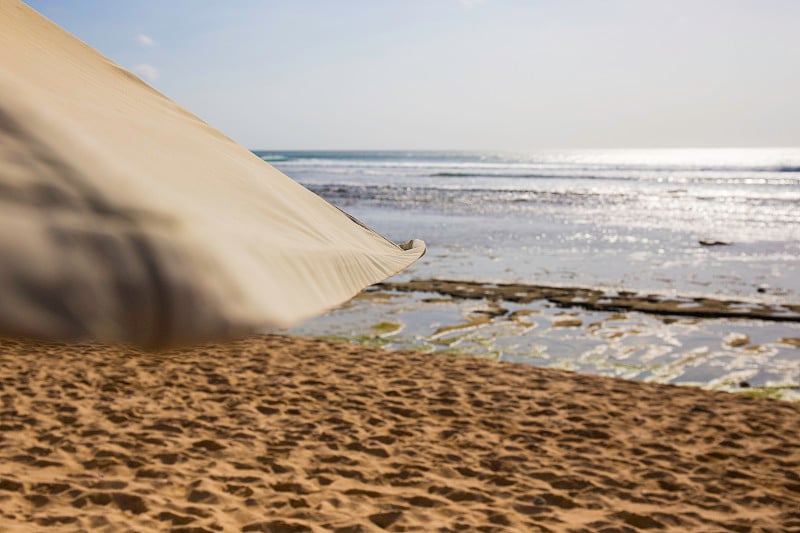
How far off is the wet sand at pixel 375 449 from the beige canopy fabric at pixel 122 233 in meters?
3.07

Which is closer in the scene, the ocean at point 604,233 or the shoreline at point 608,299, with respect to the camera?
the shoreline at point 608,299

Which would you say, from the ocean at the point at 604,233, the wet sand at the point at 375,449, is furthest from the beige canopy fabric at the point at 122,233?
the ocean at the point at 604,233

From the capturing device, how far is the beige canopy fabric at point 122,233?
663 millimetres

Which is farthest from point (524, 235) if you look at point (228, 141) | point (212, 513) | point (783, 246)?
point (228, 141)

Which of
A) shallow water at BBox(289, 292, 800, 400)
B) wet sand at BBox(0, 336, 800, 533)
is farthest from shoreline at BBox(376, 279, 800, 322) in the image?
wet sand at BBox(0, 336, 800, 533)

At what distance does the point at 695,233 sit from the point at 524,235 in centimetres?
515

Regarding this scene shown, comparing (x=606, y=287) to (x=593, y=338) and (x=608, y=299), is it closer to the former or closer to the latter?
(x=608, y=299)

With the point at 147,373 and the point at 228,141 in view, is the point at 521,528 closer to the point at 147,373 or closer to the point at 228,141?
the point at 228,141

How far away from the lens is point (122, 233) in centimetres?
72

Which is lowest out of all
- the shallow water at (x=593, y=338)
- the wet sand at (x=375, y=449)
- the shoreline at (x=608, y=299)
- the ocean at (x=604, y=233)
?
the wet sand at (x=375, y=449)

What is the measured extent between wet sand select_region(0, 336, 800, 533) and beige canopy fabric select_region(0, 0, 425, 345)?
3.07 meters

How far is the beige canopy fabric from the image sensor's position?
26.1 inches

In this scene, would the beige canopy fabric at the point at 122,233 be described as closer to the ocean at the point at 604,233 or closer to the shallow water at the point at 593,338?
the shallow water at the point at 593,338

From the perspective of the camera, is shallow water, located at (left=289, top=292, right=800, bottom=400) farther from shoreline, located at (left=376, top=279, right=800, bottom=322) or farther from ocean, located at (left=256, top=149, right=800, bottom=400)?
shoreline, located at (left=376, top=279, right=800, bottom=322)
